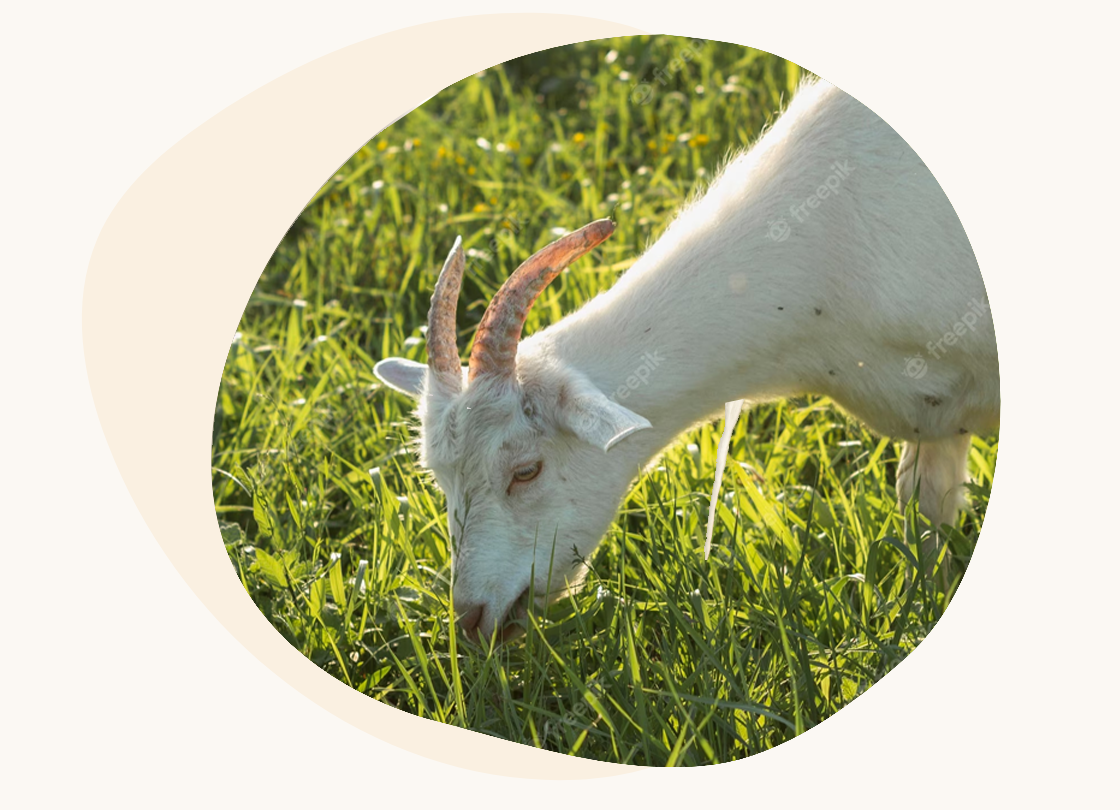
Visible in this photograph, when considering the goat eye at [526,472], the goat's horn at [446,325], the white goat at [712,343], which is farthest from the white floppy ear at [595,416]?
the goat's horn at [446,325]

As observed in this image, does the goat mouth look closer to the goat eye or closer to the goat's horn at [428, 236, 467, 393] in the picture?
the goat eye

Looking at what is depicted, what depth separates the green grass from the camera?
3221 millimetres

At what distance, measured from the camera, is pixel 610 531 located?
3844mm

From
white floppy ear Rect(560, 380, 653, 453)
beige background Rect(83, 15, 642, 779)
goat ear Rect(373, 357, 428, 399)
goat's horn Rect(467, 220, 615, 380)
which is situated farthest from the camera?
goat ear Rect(373, 357, 428, 399)

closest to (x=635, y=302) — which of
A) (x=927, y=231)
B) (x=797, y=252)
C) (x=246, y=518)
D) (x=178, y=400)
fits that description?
(x=797, y=252)

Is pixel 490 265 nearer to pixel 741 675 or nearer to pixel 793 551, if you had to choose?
pixel 793 551

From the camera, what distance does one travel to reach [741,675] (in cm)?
312

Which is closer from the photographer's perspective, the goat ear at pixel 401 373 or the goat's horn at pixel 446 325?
the goat's horn at pixel 446 325

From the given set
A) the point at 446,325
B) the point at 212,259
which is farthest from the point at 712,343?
the point at 212,259

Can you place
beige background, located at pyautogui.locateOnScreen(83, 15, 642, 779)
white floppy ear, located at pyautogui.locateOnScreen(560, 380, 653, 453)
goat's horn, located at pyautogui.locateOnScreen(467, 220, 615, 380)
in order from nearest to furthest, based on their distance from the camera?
white floppy ear, located at pyautogui.locateOnScreen(560, 380, 653, 453) < goat's horn, located at pyautogui.locateOnScreen(467, 220, 615, 380) < beige background, located at pyautogui.locateOnScreen(83, 15, 642, 779)

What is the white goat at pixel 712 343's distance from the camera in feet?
11.2

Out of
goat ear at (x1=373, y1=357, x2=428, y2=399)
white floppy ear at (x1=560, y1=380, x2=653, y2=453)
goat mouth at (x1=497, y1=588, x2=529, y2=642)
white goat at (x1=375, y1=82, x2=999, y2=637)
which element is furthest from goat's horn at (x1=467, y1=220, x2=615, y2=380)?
goat mouth at (x1=497, y1=588, x2=529, y2=642)

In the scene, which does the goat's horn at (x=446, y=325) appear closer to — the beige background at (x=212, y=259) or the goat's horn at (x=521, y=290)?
the goat's horn at (x=521, y=290)

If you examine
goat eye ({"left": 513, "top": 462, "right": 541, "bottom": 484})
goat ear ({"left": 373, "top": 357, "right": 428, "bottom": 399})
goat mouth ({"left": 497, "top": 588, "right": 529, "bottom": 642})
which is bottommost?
goat mouth ({"left": 497, "top": 588, "right": 529, "bottom": 642})
